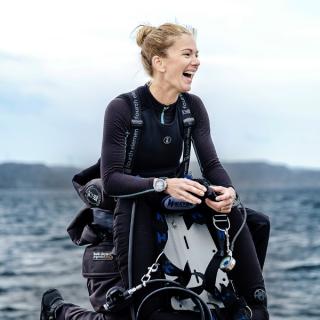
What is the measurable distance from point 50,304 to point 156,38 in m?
2.25

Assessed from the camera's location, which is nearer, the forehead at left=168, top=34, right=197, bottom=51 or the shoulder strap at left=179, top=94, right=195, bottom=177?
the forehead at left=168, top=34, right=197, bottom=51

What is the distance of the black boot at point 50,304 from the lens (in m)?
6.47

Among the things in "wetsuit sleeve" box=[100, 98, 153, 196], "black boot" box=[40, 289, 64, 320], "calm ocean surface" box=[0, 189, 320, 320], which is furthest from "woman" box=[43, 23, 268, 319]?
"calm ocean surface" box=[0, 189, 320, 320]

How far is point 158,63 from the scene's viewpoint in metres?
5.94

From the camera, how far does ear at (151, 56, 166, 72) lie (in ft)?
19.4

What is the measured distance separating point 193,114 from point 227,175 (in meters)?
0.52

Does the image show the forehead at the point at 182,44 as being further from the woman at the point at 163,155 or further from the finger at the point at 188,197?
the finger at the point at 188,197

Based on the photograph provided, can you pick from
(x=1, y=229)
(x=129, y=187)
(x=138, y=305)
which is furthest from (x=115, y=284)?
(x=1, y=229)

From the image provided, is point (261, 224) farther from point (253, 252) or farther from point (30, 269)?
point (30, 269)

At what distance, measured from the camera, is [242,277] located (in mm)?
6074

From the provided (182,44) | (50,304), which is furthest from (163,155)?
(50,304)

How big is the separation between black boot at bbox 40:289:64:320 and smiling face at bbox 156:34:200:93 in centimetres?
194

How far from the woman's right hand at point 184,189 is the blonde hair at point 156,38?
3.02ft

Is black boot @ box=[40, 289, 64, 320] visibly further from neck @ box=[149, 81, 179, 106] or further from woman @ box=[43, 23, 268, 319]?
neck @ box=[149, 81, 179, 106]
